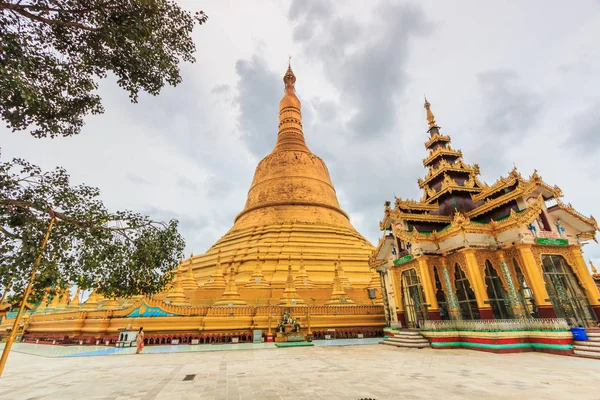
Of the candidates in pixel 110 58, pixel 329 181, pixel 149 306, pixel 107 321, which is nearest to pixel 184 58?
pixel 110 58

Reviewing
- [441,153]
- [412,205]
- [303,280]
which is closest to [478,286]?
[412,205]

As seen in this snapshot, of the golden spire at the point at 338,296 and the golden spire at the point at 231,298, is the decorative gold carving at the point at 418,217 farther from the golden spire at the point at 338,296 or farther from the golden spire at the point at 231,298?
the golden spire at the point at 231,298

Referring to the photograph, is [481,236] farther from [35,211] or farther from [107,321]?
[107,321]

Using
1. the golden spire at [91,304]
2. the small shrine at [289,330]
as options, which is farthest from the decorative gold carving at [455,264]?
the golden spire at [91,304]

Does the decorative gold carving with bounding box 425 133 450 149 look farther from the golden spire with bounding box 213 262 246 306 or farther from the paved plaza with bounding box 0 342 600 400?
the golden spire with bounding box 213 262 246 306

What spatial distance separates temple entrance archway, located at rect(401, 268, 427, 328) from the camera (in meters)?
13.1

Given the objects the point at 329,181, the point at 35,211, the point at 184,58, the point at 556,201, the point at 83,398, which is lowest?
the point at 83,398

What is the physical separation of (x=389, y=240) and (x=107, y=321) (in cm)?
1396

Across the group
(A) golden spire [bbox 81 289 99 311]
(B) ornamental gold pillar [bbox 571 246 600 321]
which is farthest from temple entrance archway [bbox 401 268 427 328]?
(A) golden spire [bbox 81 289 99 311]

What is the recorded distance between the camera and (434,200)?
14.6 meters

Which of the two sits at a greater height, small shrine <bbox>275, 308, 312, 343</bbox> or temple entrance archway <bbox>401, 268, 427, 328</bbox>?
temple entrance archway <bbox>401, 268, 427, 328</bbox>

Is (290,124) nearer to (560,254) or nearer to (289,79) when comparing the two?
(289,79)

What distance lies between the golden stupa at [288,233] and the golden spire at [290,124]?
11cm

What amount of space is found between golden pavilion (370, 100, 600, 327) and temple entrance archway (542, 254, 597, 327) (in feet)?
0.10
